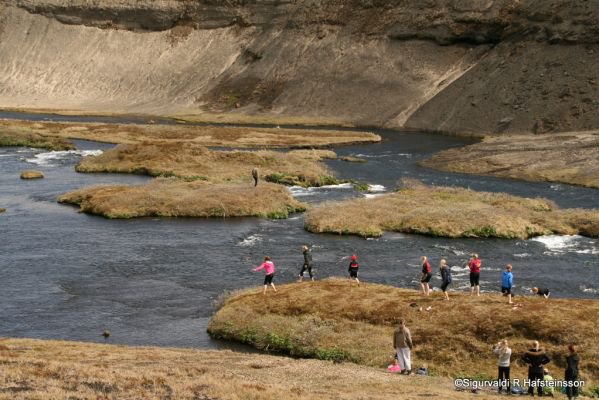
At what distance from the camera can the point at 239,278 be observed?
4972 cm

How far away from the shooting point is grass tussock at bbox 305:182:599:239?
61.5 meters

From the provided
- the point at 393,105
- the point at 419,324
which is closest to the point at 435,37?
the point at 393,105

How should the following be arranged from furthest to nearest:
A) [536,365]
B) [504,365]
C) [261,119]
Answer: [261,119]
[504,365]
[536,365]

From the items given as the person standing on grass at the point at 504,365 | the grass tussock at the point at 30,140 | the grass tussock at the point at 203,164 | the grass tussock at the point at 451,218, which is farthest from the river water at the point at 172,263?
the grass tussock at the point at 30,140

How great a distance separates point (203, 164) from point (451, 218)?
110 ft

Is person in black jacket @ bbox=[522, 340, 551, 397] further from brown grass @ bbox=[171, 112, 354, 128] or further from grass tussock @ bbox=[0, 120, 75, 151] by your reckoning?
brown grass @ bbox=[171, 112, 354, 128]

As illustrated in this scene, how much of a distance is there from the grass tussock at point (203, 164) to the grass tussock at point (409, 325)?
41.6 m

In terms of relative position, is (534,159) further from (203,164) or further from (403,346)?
(403,346)

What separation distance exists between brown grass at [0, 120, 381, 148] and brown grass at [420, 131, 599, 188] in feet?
74.4

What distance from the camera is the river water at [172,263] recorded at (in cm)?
4253

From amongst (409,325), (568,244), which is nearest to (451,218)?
(568,244)

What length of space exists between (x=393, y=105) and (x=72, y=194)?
83.9m

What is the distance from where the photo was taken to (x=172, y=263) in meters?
53.8

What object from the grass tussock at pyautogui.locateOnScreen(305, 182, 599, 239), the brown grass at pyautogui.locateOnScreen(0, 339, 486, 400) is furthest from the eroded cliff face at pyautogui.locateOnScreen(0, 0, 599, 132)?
the brown grass at pyautogui.locateOnScreen(0, 339, 486, 400)
